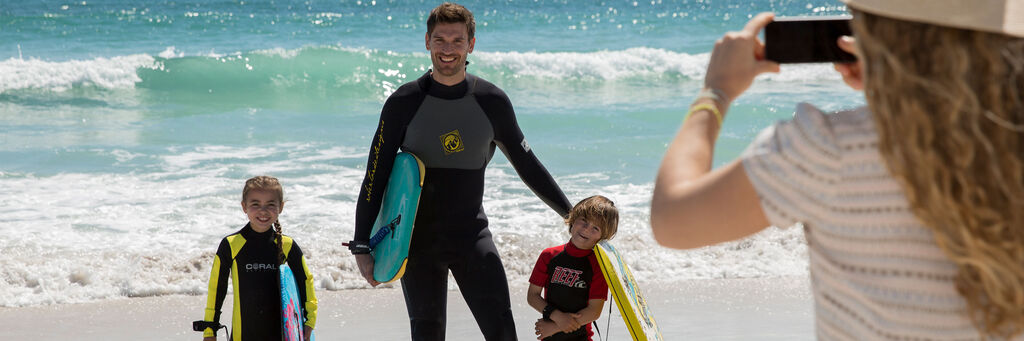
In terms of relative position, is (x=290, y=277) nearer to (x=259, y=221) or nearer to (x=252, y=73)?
(x=259, y=221)

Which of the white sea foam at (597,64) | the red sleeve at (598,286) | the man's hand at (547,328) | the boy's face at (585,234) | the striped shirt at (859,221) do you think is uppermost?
the striped shirt at (859,221)

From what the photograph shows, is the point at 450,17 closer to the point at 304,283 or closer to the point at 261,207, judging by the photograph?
the point at 261,207

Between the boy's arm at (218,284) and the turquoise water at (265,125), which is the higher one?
the boy's arm at (218,284)

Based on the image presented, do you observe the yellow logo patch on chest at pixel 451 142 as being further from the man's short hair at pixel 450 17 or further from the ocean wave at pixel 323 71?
the ocean wave at pixel 323 71

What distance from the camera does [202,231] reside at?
868cm

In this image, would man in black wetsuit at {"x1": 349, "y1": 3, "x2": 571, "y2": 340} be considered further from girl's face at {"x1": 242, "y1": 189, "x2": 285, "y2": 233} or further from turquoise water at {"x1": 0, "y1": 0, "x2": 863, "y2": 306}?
turquoise water at {"x1": 0, "y1": 0, "x2": 863, "y2": 306}

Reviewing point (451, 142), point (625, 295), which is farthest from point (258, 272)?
point (625, 295)

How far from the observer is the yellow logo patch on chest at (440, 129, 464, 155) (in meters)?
4.31

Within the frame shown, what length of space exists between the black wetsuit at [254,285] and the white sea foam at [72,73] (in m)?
14.4

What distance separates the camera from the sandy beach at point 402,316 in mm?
6070

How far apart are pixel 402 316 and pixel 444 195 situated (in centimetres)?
238

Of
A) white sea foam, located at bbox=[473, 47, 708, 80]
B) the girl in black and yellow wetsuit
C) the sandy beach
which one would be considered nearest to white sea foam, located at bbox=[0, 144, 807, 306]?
the sandy beach

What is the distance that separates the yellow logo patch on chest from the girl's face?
73 cm

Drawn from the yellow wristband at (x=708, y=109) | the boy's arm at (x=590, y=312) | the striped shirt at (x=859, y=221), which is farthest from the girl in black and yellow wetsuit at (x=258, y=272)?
the striped shirt at (x=859, y=221)
